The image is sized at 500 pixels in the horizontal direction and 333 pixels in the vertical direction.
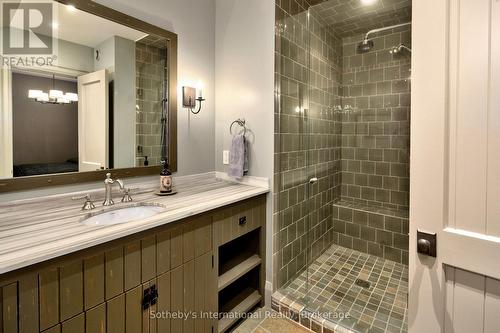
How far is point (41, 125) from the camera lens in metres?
1.36

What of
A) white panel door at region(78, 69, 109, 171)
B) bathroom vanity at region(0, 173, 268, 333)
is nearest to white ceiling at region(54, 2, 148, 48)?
white panel door at region(78, 69, 109, 171)

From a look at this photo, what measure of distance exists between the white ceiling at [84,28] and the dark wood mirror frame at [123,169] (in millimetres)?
31

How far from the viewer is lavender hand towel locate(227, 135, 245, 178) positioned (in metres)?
1.95

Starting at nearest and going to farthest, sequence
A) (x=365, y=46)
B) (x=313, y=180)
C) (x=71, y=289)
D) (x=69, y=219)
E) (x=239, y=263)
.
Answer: (x=71, y=289)
(x=69, y=219)
(x=239, y=263)
(x=313, y=180)
(x=365, y=46)

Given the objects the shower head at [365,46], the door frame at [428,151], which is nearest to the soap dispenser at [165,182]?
the door frame at [428,151]

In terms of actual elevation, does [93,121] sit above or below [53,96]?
below

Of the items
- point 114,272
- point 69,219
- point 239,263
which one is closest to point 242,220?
point 239,263

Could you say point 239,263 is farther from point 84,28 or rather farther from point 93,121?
point 84,28

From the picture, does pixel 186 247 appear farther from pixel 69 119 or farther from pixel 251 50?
pixel 251 50

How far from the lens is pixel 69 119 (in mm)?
1452

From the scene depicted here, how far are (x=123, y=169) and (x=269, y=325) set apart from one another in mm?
1503

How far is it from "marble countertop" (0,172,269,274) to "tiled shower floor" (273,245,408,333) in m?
0.95

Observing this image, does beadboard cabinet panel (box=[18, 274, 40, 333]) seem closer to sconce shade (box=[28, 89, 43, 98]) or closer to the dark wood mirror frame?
the dark wood mirror frame

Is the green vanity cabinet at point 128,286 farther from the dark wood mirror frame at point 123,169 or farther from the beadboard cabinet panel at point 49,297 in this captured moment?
the dark wood mirror frame at point 123,169
